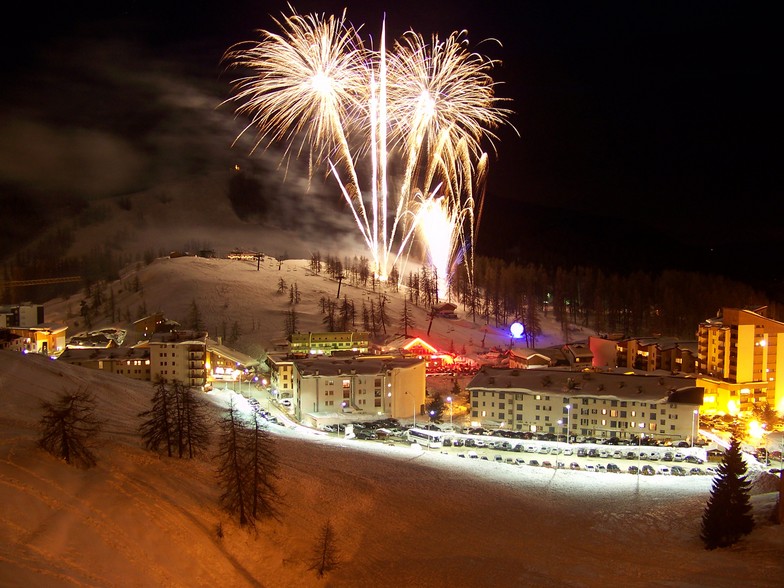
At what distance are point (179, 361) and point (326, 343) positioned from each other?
10.8 metres

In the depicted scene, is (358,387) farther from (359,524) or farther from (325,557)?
(325,557)

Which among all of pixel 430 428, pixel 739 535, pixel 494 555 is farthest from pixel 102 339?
pixel 739 535

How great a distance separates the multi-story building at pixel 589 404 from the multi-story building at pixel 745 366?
5769 mm

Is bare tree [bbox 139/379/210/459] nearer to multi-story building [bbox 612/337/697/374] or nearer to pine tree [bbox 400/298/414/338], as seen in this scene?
pine tree [bbox 400/298/414/338]

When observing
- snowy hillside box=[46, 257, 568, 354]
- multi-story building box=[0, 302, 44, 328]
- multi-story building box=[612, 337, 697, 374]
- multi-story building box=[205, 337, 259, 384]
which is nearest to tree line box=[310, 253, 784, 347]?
snowy hillside box=[46, 257, 568, 354]

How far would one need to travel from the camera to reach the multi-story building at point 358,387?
29875 millimetres

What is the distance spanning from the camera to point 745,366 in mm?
33312

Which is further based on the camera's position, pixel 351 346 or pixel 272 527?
pixel 351 346

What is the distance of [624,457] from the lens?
24.2 metres

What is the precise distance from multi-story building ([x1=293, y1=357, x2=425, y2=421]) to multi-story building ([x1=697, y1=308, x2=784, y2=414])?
14.9 m

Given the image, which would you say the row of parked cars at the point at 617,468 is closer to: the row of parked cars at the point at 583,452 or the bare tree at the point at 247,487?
the row of parked cars at the point at 583,452

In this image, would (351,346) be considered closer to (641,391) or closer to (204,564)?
(641,391)

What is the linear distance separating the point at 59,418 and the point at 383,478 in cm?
952

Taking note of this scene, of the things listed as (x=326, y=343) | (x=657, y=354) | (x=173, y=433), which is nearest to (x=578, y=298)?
(x=657, y=354)
